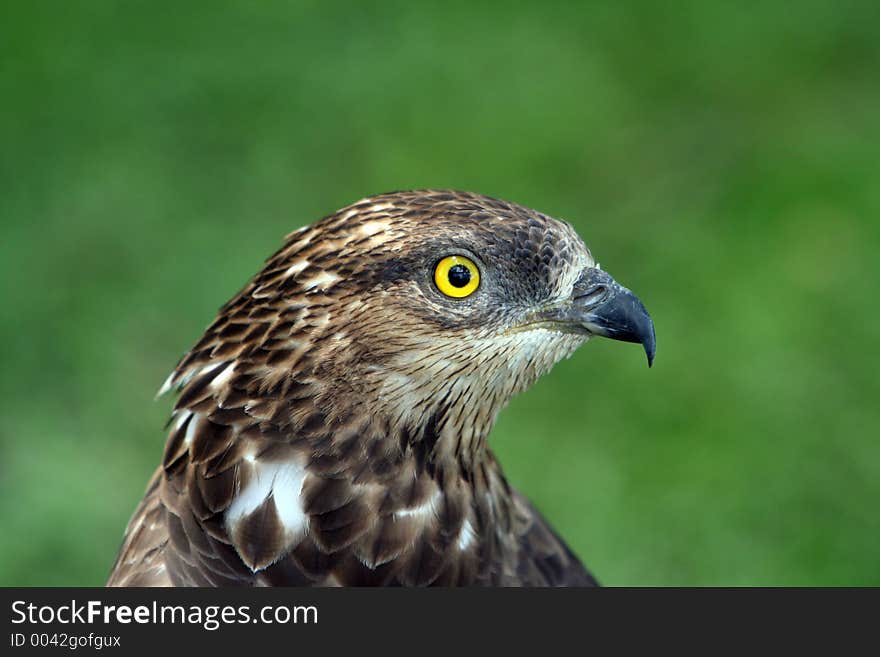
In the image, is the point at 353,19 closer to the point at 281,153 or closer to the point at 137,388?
the point at 281,153

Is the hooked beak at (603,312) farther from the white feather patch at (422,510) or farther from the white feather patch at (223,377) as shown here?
the white feather patch at (223,377)

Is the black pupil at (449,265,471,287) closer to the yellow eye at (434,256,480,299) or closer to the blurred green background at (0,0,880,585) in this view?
the yellow eye at (434,256,480,299)

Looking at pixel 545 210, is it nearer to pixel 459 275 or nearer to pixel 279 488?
pixel 459 275

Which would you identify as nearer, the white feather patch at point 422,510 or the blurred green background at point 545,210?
the white feather patch at point 422,510

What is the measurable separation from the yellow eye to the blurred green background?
3.40 m

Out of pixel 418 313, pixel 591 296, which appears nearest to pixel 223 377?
pixel 418 313

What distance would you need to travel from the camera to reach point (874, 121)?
876 cm

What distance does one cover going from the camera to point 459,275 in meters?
3.31

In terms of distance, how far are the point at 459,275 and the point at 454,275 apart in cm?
1

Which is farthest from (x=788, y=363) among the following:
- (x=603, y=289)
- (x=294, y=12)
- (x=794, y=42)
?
(x=294, y=12)

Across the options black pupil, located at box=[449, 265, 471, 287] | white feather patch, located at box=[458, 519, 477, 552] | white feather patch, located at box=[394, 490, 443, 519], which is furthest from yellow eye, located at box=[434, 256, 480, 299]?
white feather patch, located at box=[458, 519, 477, 552]

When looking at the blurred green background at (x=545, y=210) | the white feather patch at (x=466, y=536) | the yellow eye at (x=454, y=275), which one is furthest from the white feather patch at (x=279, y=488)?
the blurred green background at (x=545, y=210)

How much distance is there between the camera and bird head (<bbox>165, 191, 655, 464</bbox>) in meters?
3.28

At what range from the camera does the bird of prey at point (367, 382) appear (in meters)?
3.29
